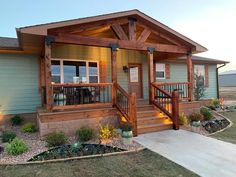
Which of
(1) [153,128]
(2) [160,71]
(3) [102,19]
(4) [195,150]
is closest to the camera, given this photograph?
(4) [195,150]

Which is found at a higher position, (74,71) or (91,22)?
(91,22)

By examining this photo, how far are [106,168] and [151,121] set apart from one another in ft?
12.0

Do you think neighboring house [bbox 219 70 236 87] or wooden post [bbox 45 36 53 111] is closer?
wooden post [bbox 45 36 53 111]

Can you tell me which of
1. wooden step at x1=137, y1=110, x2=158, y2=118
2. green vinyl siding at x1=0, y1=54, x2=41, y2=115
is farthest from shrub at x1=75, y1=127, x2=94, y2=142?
green vinyl siding at x1=0, y1=54, x2=41, y2=115

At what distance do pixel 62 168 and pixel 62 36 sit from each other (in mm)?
4383

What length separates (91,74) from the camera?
10.3 m

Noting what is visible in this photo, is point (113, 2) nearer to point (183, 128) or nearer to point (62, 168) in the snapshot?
point (183, 128)

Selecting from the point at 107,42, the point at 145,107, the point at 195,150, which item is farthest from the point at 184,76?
the point at 195,150

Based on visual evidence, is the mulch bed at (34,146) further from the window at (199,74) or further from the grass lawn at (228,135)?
the window at (199,74)

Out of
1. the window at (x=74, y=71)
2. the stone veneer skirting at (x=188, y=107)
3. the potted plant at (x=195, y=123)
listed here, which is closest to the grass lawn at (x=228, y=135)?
the potted plant at (x=195, y=123)

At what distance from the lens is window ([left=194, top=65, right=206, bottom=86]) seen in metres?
13.9

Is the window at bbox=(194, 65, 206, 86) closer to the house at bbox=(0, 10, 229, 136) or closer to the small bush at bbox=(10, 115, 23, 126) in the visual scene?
the house at bbox=(0, 10, 229, 136)

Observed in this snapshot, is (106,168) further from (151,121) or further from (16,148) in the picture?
(151,121)

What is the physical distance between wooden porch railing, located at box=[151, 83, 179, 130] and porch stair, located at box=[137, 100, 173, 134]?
214mm
